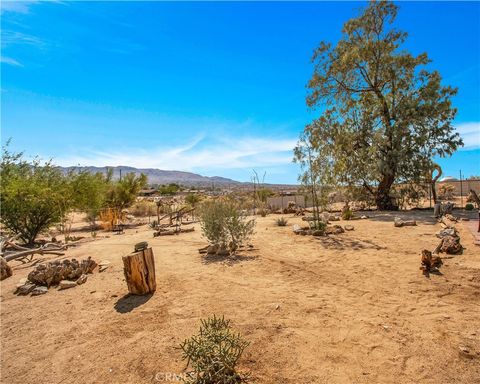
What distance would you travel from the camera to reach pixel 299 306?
15.6 feet

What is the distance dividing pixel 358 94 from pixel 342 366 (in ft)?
52.0

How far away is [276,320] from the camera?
433 cm

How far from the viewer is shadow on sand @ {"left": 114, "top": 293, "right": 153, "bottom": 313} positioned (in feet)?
16.5

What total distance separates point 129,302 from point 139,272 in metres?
0.48

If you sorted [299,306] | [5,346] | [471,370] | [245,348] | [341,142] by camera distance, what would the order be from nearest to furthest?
[471,370], [245,348], [5,346], [299,306], [341,142]

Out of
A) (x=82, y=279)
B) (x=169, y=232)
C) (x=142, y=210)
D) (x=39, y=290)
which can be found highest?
(x=142, y=210)

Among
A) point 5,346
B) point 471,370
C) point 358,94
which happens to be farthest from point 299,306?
point 358,94

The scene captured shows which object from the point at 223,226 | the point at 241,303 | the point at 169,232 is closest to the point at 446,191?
the point at 169,232

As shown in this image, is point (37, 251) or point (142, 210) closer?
point (37, 251)

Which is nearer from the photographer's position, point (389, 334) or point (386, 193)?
point (389, 334)

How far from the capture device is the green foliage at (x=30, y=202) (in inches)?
446

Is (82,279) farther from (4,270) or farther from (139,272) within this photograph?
(4,270)

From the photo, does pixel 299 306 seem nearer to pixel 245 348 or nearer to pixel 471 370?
pixel 245 348

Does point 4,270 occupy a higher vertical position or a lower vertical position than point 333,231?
lower
